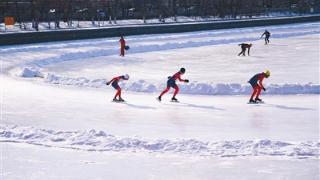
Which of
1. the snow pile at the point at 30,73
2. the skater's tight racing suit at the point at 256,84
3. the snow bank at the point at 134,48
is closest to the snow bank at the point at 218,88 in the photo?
the skater's tight racing suit at the point at 256,84

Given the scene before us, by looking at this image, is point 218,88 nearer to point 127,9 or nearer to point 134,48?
point 134,48

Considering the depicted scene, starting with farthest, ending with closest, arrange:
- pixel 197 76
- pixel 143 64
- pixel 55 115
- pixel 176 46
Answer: pixel 176 46
pixel 143 64
pixel 197 76
pixel 55 115

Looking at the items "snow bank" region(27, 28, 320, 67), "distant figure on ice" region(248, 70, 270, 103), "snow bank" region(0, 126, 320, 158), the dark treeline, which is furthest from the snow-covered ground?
the dark treeline

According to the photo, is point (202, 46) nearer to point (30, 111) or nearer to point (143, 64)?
point (143, 64)

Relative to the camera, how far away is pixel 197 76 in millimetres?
13875

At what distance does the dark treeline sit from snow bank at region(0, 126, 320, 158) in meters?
28.3

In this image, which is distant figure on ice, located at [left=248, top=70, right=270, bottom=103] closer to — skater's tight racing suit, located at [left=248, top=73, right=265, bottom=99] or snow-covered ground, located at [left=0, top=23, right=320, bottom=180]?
skater's tight racing suit, located at [left=248, top=73, right=265, bottom=99]

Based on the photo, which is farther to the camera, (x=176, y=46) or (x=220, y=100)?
(x=176, y=46)

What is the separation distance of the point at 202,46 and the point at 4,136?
1801 centimetres

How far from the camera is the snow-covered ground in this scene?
229 inches

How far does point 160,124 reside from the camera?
→ 27.4 feet

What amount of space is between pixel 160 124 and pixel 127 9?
39.9 m

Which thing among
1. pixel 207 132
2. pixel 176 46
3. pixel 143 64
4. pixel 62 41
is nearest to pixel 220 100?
pixel 207 132

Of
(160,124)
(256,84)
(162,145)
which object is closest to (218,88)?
(256,84)
